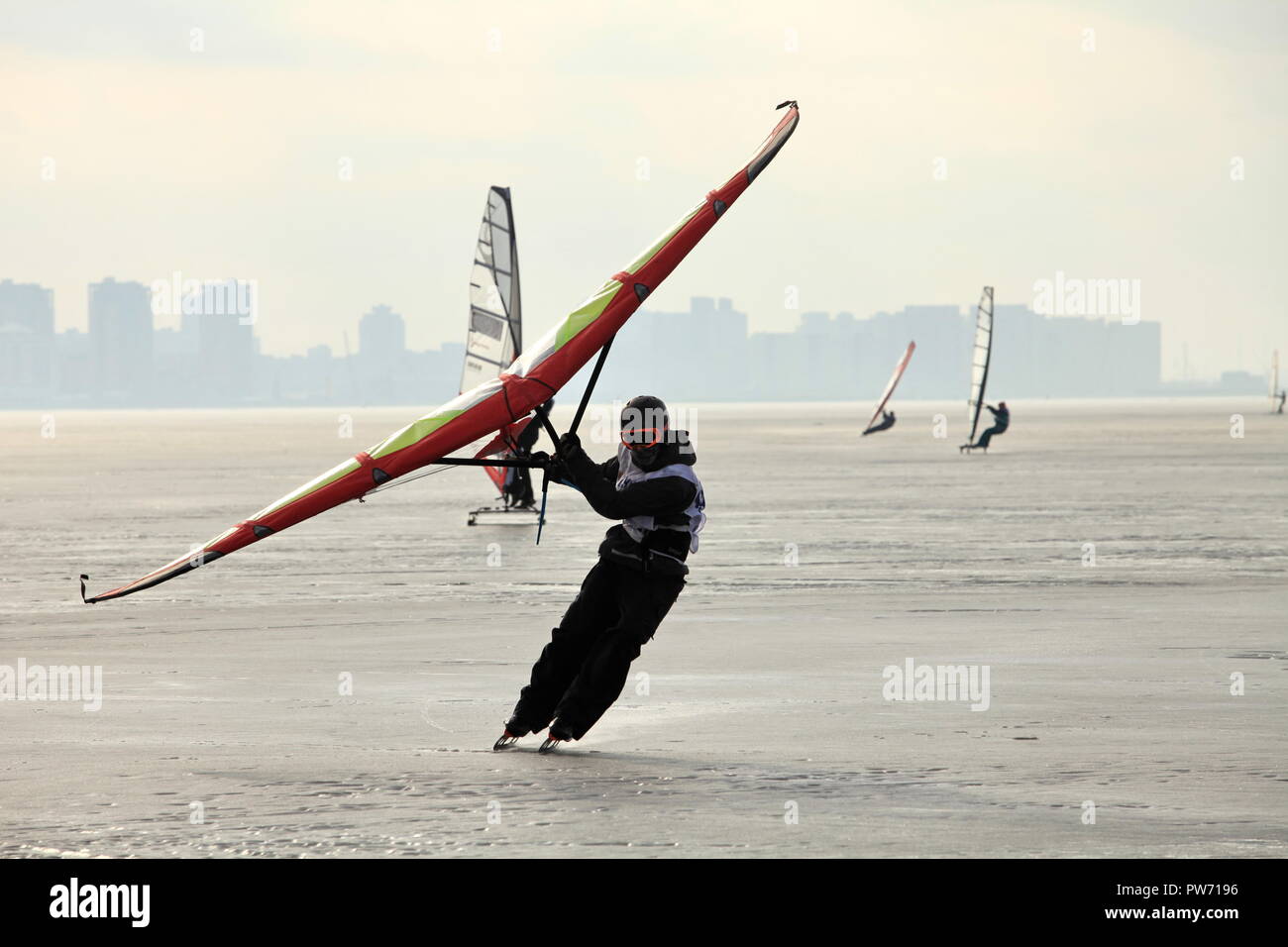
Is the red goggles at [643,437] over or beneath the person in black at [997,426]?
beneath

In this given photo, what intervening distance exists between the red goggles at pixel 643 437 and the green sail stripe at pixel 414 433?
36.6 inches

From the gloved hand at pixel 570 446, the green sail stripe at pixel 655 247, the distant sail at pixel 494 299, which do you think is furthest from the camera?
the distant sail at pixel 494 299

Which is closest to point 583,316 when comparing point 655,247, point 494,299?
point 655,247

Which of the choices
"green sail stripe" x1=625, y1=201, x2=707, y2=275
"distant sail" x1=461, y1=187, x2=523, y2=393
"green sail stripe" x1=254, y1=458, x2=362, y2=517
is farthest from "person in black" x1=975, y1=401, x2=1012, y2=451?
"green sail stripe" x1=254, y1=458, x2=362, y2=517

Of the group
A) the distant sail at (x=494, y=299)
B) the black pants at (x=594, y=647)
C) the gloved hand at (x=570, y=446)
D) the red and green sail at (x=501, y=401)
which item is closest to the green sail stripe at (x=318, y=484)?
the red and green sail at (x=501, y=401)

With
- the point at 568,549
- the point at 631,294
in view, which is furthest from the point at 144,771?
the point at 568,549

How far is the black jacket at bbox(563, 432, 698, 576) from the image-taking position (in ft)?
29.1

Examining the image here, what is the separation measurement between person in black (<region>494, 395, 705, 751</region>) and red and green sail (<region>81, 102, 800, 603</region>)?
555 millimetres

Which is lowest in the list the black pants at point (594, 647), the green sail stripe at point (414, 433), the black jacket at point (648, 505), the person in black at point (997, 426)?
the black pants at point (594, 647)

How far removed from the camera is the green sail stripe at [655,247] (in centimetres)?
972

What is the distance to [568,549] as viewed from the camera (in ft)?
73.3

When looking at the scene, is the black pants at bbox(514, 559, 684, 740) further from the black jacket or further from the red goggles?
the red goggles

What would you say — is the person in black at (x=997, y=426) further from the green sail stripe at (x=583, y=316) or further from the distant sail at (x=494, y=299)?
the green sail stripe at (x=583, y=316)

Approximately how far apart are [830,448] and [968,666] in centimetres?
5350
